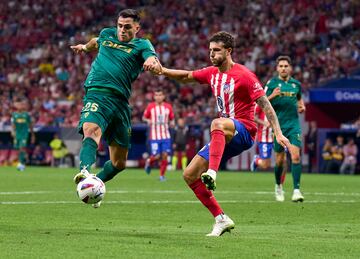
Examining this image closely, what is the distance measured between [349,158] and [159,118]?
7911 mm

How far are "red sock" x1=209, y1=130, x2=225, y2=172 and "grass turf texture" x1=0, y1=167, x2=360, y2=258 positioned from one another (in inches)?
33.5

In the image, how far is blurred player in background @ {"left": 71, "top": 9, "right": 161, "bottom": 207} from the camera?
12.1 m

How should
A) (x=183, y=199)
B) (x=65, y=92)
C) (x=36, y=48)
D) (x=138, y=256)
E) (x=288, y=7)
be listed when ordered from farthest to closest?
(x=36, y=48) < (x=65, y=92) < (x=288, y=7) < (x=183, y=199) < (x=138, y=256)

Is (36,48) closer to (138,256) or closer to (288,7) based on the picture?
(288,7)

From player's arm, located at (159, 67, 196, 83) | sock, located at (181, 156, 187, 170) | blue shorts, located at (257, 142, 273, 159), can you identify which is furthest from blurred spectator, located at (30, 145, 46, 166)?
player's arm, located at (159, 67, 196, 83)

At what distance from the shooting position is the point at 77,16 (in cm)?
4922

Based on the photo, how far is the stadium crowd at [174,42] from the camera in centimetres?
3803

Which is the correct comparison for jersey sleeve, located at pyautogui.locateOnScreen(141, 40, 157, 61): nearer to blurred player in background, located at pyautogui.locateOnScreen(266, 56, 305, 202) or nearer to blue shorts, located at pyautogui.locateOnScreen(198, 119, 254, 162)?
blue shorts, located at pyautogui.locateOnScreen(198, 119, 254, 162)

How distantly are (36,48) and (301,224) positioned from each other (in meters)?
36.2

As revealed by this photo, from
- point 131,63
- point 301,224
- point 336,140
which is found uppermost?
point 131,63

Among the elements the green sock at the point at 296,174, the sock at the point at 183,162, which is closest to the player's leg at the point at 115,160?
the green sock at the point at 296,174

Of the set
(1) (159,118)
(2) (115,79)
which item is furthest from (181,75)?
(1) (159,118)

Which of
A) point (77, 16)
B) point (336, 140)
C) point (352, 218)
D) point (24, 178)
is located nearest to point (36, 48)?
point (77, 16)

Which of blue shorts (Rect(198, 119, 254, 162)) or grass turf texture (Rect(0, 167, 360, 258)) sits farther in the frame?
blue shorts (Rect(198, 119, 254, 162))
